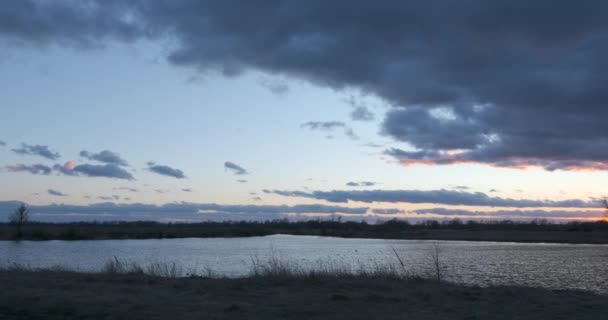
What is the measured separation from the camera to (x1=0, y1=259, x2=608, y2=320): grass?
13.4 m

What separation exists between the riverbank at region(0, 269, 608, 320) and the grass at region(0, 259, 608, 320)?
0.02m

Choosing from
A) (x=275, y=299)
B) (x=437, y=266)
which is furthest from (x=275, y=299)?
(x=437, y=266)

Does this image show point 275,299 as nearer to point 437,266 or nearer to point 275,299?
point 275,299

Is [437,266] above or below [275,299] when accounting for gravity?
above

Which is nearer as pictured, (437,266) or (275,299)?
(275,299)

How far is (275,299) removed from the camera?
51.3 ft

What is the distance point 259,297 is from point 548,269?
2611cm

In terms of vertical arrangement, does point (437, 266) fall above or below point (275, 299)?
above

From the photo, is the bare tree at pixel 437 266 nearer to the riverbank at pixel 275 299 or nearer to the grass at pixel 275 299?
the riverbank at pixel 275 299

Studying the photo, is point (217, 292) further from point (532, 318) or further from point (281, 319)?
point (532, 318)

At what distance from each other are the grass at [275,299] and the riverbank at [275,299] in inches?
0.9

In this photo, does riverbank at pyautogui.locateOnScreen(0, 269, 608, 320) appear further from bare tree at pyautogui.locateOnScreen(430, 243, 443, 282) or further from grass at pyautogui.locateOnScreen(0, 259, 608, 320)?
bare tree at pyautogui.locateOnScreen(430, 243, 443, 282)

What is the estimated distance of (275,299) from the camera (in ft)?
51.3

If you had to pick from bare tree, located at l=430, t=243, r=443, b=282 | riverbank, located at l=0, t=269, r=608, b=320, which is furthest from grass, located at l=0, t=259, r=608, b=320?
bare tree, located at l=430, t=243, r=443, b=282
